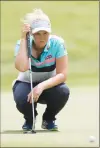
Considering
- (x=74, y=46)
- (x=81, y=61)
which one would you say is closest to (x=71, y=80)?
(x=81, y=61)

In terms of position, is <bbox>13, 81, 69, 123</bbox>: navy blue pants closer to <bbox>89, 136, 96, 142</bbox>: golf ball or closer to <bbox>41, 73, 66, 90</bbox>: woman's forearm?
<bbox>41, 73, 66, 90</bbox>: woman's forearm

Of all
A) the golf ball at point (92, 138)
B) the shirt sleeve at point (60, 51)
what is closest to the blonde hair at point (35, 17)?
the shirt sleeve at point (60, 51)

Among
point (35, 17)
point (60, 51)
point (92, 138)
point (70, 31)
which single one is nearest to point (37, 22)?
point (35, 17)

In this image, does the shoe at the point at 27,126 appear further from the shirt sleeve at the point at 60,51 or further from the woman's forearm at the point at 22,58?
the shirt sleeve at the point at 60,51

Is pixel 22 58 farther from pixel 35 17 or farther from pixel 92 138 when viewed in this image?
pixel 92 138

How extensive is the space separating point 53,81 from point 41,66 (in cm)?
23

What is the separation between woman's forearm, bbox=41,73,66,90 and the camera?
308 inches

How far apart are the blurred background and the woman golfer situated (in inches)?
302

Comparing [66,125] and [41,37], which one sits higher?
[41,37]

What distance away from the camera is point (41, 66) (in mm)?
7945

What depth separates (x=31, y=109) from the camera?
316 inches

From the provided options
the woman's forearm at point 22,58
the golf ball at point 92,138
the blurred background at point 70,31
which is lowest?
the golf ball at point 92,138

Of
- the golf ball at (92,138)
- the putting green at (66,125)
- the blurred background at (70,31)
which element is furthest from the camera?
the blurred background at (70,31)

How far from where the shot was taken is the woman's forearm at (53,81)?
308 inches
